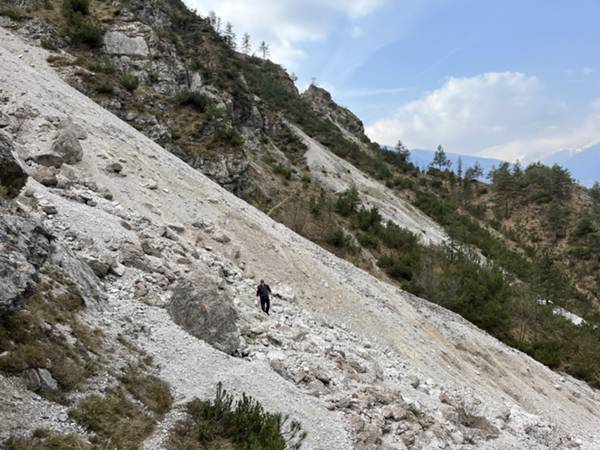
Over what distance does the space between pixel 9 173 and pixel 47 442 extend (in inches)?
223

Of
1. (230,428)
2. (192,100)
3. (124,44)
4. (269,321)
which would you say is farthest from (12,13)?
(230,428)

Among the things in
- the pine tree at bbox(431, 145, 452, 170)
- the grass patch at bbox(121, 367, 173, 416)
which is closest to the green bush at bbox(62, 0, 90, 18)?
the grass patch at bbox(121, 367, 173, 416)

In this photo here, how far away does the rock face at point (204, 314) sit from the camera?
11.2m

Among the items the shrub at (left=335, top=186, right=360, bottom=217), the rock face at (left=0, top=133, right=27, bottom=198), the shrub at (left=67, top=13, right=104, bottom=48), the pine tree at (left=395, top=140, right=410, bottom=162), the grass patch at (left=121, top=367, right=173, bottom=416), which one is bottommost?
the grass patch at (left=121, top=367, right=173, bottom=416)

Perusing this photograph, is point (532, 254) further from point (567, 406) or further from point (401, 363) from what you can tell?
point (401, 363)

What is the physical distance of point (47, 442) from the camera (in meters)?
5.93

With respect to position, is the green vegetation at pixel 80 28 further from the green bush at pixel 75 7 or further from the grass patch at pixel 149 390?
the grass patch at pixel 149 390

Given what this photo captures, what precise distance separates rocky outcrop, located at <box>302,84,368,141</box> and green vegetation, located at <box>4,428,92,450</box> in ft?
319

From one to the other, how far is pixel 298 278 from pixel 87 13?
37.2 m

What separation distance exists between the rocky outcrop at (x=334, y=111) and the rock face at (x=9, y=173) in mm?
93513

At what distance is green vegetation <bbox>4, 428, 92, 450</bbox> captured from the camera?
562cm

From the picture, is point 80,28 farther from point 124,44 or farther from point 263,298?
point 263,298

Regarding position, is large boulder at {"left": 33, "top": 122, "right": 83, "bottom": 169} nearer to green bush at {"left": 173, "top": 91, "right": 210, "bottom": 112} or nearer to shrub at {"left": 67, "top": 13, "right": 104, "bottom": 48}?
green bush at {"left": 173, "top": 91, "right": 210, "bottom": 112}

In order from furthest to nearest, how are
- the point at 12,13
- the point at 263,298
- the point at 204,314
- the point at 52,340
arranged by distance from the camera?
the point at 12,13
the point at 263,298
the point at 204,314
the point at 52,340
